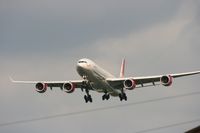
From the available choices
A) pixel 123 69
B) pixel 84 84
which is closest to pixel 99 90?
pixel 84 84

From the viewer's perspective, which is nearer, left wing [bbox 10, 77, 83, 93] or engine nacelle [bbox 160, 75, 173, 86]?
engine nacelle [bbox 160, 75, 173, 86]

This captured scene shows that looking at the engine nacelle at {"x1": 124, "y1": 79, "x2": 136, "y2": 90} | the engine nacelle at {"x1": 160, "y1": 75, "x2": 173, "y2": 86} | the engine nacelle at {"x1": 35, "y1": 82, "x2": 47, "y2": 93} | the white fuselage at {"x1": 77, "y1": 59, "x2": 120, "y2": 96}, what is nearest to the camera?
the white fuselage at {"x1": 77, "y1": 59, "x2": 120, "y2": 96}

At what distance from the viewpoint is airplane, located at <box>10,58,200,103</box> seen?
5399 inches

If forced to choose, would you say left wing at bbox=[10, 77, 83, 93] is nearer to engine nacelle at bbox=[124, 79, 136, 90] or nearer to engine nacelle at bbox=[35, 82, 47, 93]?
engine nacelle at bbox=[35, 82, 47, 93]

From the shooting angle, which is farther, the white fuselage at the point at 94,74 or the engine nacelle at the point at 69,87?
the engine nacelle at the point at 69,87

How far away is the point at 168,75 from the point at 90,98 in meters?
12.9

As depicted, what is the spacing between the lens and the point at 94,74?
137 meters

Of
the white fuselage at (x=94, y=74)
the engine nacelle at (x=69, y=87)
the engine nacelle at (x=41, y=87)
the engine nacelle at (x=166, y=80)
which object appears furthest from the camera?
the engine nacelle at (x=41, y=87)

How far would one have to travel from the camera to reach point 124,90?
479 feet

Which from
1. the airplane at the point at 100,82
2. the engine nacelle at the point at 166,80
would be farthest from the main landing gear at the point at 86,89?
the engine nacelle at the point at 166,80

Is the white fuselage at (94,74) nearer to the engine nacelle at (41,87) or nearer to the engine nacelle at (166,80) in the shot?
the engine nacelle at (166,80)

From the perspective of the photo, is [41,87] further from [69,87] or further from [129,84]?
[129,84]

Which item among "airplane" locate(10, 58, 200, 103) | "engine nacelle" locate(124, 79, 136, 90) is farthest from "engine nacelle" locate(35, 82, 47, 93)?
"engine nacelle" locate(124, 79, 136, 90)

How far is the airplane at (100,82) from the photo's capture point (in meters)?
137
